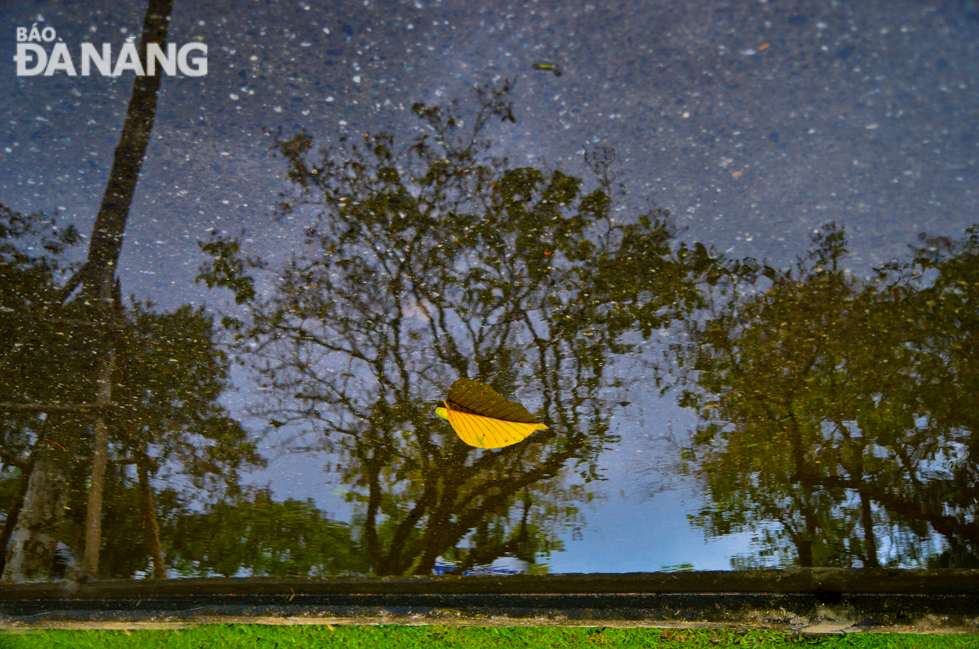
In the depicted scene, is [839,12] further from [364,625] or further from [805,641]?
[364,625]

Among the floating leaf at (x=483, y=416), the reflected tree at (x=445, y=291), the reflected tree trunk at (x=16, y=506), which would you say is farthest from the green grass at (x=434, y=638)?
the floating leaf at (x=483, y=416)

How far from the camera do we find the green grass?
1964mm

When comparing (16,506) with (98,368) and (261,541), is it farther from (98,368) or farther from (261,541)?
(261,541)

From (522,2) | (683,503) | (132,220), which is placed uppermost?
(522,2)

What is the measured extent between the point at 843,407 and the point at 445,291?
1.68m

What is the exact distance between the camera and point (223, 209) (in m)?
1.87

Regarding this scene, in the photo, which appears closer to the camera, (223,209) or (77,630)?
(223,209)

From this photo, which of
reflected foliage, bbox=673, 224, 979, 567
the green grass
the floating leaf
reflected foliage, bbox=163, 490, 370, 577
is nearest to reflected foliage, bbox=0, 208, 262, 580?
reflected foliage, bbox=163, 490, 370, 577

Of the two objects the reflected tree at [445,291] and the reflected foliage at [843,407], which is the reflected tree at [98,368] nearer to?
the reflected tree at [445,291]

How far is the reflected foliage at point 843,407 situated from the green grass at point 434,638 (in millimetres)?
322

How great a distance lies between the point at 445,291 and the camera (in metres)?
1.89

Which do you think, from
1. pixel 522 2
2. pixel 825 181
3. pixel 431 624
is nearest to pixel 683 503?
pixel 431 624

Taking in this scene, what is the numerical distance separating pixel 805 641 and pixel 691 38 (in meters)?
2.48

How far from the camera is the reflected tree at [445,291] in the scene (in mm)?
1847
